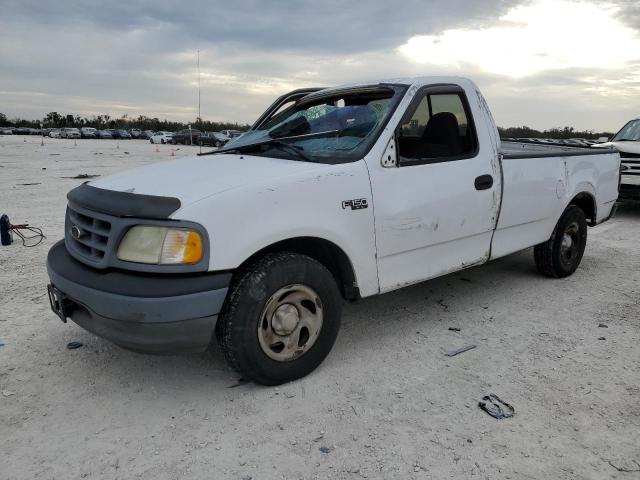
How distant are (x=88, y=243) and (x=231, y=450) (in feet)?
4.68

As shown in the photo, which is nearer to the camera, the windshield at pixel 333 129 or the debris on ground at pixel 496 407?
the debris on ground at pixel 496 407

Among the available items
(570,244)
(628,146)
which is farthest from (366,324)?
(628,146)

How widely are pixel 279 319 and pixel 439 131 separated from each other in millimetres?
2134

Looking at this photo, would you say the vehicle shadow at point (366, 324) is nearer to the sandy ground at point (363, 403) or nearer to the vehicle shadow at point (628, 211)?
the sandy ground at point (363, 403)

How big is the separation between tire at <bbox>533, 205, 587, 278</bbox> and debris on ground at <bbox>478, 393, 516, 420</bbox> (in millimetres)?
2651

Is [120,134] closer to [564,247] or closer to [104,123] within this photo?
[104,123]

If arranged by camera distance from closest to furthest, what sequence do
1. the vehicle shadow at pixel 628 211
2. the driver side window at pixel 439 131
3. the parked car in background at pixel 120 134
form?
the driver side window at pixel 439 131 → the vehicle shadow at pixel 628 211 → the parked car in background at pixel 120 134

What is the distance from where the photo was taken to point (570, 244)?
17.6ft

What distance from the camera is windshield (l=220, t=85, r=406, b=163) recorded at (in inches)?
133

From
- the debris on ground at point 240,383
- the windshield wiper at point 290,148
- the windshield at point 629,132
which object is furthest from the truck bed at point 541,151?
the windshield at point 629,132

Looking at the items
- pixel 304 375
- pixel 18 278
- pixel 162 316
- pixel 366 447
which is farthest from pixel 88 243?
pixel 18 278

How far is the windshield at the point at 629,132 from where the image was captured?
400 inches

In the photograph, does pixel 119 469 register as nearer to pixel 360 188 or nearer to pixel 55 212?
pixel 360 188

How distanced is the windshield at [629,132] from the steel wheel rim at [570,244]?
6110mm
